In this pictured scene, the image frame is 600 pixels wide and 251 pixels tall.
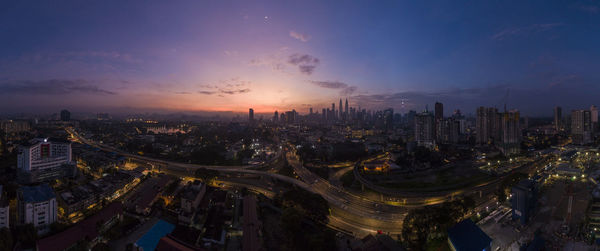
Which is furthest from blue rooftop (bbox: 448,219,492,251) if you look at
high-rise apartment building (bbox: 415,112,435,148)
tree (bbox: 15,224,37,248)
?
high-rise apartment building (bbox: 415,112,435,148)

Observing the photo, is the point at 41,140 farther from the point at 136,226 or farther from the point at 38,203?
the point at 136,226

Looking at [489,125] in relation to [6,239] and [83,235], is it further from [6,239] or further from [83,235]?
[6,239]

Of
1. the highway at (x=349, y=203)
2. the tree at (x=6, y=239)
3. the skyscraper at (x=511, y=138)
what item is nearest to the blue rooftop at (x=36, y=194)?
the tree at (x=6, y=239)

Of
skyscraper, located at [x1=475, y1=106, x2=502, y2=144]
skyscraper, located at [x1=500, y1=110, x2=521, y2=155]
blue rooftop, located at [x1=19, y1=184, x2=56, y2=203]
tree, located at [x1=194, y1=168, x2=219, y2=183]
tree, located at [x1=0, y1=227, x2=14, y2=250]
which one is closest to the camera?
tree, located at [x1=0, y1=227, x2=14, y2=250]

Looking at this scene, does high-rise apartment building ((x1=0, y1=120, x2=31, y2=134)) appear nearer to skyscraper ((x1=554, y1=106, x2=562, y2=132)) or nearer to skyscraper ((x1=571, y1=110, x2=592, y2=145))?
skyscraper ((x1=571, y1=110, x2=592, y2=145))

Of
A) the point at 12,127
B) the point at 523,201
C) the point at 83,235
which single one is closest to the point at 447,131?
the point at 523,201

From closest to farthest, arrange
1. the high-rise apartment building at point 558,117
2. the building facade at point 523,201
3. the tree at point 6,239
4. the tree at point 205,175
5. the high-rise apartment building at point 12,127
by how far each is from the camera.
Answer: the tree at point 6,239, the building facade at point 523,201, the tree at point 205,175, the high-rise apartment building at point 12,127, the high-rise apartment building at point 558,117

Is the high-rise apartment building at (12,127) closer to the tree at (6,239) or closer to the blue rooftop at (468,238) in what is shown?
the tree at (6,239)

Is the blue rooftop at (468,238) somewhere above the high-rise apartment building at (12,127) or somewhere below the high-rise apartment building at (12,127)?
below
